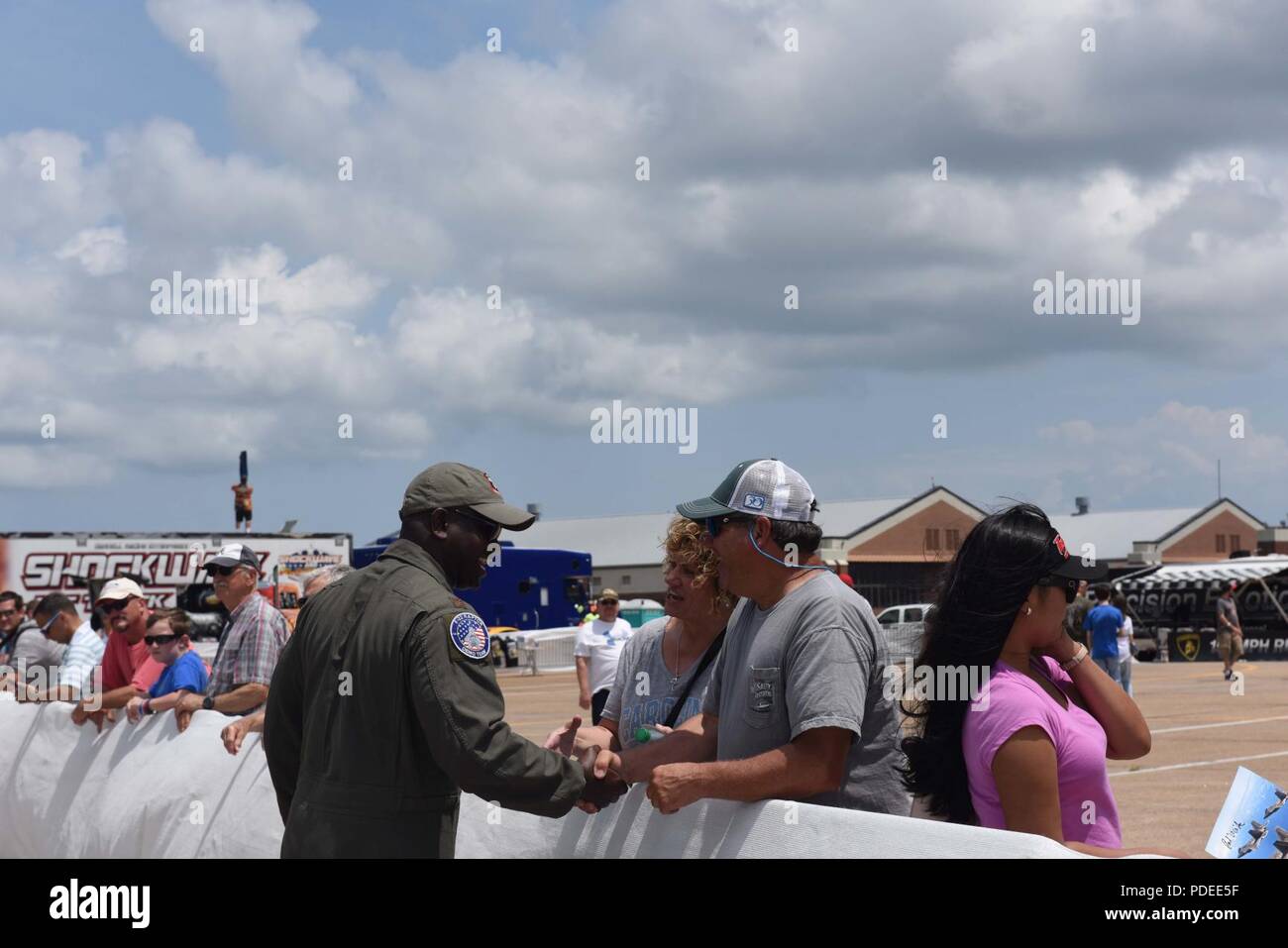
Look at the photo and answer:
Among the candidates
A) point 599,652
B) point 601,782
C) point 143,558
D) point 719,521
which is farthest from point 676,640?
point 143,558

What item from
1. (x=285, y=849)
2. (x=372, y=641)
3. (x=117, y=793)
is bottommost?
(x=117, y=793)

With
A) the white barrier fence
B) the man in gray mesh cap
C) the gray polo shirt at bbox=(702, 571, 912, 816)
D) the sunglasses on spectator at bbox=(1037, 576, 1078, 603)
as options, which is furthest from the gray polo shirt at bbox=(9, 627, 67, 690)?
the white barrier fence

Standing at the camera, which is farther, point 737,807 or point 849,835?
point 737,807

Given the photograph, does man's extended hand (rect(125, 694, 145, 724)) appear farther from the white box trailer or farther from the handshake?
the white box trailer

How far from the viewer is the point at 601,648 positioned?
1129cm

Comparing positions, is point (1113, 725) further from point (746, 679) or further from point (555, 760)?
point (555, 760)

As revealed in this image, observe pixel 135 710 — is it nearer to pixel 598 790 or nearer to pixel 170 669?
pixel 170 669

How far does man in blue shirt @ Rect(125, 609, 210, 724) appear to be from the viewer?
306 inches

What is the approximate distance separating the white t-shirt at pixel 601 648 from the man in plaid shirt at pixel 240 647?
3645 millimetres

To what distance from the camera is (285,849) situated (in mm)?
3947

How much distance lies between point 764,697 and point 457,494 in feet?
3.30

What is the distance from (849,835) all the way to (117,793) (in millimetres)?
5353

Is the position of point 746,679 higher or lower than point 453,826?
higher

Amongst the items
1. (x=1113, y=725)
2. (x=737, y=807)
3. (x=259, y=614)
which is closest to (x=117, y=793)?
(x=259, y=614)
